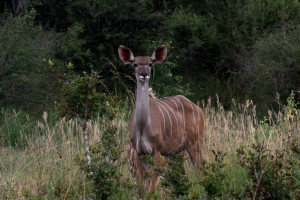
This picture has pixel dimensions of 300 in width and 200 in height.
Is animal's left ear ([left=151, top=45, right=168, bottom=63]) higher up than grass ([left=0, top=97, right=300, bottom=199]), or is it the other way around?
animal's left ear ([left=151, top=45, right=168, bottom=63])

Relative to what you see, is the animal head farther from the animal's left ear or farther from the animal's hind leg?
the animal's hind leg

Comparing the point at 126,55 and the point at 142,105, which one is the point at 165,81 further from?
the point at 142,105

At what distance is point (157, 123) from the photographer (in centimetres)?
768

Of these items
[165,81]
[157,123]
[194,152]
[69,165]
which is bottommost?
[165,81]

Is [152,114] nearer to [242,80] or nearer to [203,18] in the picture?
[242,80]

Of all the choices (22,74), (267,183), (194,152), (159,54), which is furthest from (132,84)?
(267,183)

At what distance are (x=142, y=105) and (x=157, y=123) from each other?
0.34 metres

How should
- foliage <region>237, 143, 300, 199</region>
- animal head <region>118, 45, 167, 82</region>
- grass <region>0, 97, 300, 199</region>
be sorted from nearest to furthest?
foliage <region>237, 143, 300, 199</region>, grass <region>0, 97, 300, 199</region>, animal head <region>118, 45, 167, 82</region>

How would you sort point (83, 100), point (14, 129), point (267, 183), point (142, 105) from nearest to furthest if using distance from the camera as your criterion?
point (267, 183) < point (83, 100) < point (142, 105) < point (14, 129)

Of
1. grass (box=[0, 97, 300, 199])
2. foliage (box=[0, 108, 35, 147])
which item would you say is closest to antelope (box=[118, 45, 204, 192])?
grass (box=[0, 97, 300, 199])

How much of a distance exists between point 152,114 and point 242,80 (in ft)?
40.5

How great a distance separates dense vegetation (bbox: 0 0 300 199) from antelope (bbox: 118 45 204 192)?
0.64ft

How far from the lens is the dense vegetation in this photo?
208 inches

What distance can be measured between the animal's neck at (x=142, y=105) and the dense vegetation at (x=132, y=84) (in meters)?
0.38
